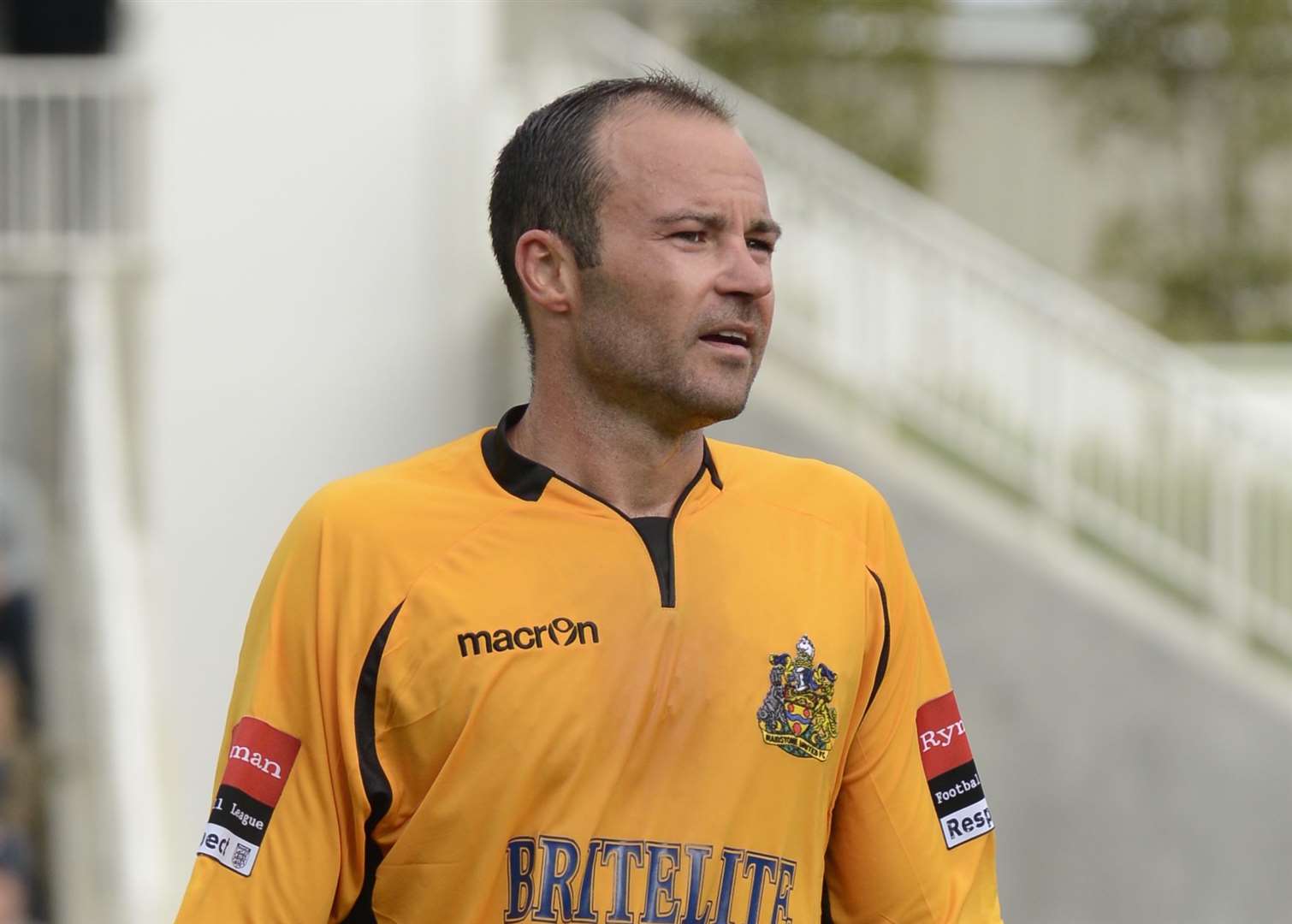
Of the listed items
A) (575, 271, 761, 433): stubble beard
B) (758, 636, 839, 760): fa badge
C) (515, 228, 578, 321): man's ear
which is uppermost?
(515, 228, 578, 321): man's ear

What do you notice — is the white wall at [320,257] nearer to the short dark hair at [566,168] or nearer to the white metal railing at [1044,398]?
the white metal railing at [1044,398]

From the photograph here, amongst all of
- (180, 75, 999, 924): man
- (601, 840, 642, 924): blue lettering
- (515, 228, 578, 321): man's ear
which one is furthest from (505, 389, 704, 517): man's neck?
(601, 840, 642, 924): blue lettering

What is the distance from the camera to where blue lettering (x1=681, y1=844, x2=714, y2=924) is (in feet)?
6.29

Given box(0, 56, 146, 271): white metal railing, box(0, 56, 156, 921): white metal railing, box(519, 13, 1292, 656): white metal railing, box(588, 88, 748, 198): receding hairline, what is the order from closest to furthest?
box(588, 88, 748, 198): receding hairline → box(519, 13, 1292, 656): white metal railing → box(0, 56, 156, 921): white metal railing → box(0, 56, 146, 271): white metal railing

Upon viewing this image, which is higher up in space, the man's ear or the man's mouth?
the man's ear

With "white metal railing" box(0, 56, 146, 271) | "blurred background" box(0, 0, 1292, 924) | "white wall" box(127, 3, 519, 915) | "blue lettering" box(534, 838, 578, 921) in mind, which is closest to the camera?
"blue lettering" box(534, 838, 578, 921)

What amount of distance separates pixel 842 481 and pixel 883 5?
42.0ft

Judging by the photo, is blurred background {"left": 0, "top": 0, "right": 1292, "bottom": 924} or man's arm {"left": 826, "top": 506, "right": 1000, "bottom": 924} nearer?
man's arm {"left": 826, "top": 506, "right": 1000, "bottom": 924}

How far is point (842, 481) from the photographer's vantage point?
2.17 metres

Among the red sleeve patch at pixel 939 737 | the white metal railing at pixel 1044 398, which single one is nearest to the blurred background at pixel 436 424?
the white metal railing at pixel 1044 398

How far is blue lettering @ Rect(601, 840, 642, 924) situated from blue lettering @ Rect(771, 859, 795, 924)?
150 mm

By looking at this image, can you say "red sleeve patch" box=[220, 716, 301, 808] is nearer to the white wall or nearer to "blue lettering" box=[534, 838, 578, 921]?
"blue lettering" box=[534, 838, 578, 921]

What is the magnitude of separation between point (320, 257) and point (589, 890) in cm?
606

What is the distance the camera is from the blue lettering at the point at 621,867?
6.26 ft
